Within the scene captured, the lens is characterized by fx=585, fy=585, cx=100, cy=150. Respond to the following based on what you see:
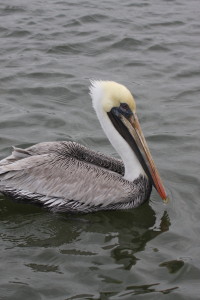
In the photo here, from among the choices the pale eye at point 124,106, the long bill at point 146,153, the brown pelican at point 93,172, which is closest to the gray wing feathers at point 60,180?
the brown pelican at point 93,172

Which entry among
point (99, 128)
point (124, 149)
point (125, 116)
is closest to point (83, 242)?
point (124, 149)

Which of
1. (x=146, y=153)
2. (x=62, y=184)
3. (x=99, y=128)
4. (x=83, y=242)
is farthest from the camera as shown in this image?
(x=99, y=128)

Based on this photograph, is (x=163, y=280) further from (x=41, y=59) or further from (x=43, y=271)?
(x=41, y=59)

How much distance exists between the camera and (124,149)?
6238 mm

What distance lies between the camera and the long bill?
6.10m

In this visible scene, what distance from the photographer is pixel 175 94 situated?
348 inches

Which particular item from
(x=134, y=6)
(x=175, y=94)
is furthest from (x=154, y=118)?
(x=134, y=6)

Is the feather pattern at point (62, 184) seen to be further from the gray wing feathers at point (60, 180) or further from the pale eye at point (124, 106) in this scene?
the pale eye at point (124, 106)

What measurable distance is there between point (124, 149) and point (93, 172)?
0.43 metres

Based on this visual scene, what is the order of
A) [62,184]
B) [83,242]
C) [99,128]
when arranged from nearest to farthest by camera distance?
1. [83,242]
2. [62,184]
3. [99,128]

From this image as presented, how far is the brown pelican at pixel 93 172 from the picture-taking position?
603 centimetres

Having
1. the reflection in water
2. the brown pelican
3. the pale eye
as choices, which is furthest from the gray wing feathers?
the pale eye

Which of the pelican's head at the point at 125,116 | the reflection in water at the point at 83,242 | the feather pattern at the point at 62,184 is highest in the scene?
the pelican's head at the point at 125,116

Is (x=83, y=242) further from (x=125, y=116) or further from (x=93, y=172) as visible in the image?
(x=125, y=116)
